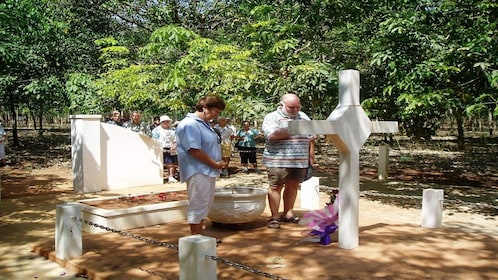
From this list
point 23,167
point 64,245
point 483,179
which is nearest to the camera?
point 64,245

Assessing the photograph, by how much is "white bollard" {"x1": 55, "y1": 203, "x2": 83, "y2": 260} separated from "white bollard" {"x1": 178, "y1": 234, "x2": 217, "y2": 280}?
1.82m

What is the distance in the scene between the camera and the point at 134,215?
6297mm

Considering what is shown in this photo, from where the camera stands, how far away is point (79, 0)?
14406 millimetres

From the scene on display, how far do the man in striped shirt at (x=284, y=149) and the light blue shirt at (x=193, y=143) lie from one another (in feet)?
2.88

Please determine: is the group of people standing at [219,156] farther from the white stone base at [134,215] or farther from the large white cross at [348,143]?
the white stone base at [134,215]

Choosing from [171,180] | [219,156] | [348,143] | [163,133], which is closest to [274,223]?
[219,156]

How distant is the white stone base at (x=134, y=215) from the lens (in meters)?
6.11

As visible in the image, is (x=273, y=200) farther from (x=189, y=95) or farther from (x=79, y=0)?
(x=79, y=0)

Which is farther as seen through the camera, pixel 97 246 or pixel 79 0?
pixel 79 0

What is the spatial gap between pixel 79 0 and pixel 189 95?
5712 millimetres

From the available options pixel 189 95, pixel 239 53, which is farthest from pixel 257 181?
pixel 239 53

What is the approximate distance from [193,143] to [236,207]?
1.24m

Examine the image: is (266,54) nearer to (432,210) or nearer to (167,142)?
(167,142)

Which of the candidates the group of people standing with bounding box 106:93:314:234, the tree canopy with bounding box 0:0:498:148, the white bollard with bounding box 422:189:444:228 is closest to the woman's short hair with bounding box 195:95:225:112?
the group of people standing with bounding box 106:93:314:234
